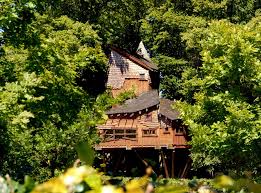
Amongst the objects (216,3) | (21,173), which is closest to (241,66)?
(21,173)

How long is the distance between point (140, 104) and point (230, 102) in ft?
66.8

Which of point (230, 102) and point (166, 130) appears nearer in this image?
point (230, 102)

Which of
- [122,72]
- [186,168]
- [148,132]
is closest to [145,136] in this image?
[148,132]

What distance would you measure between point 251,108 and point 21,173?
1281 centimetres

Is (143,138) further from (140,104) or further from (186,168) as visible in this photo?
(186,168)

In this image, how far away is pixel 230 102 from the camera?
68.4 ft

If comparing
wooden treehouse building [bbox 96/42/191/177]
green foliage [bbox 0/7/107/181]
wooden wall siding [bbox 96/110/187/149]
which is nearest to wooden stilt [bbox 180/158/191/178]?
wooden treehouse building [bbox 96/42/191/177]

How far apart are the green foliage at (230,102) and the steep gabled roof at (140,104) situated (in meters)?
15.1

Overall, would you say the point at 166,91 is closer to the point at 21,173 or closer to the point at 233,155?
the point at 233,155

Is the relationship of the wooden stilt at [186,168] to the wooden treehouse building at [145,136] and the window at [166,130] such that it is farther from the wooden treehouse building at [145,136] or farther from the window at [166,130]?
the window at [166,130]

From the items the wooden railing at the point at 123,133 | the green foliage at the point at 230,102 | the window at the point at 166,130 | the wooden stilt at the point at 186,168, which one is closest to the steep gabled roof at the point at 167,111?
the window at the point at 166,130

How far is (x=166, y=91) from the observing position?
148 ft

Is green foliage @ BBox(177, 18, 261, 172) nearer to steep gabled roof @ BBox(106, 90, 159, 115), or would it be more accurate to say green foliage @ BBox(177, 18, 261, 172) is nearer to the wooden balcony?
the wooden balcony

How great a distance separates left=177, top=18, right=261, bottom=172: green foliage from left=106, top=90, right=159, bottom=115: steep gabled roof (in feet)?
49.4
